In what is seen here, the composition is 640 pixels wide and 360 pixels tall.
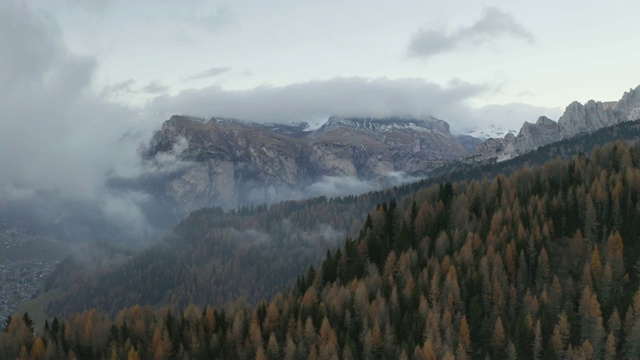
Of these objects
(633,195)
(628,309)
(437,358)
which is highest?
(633,195)

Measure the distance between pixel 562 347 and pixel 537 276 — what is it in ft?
135

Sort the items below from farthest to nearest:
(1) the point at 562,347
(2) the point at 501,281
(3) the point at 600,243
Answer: (3) the point at 600,243 < (2) the point at 501,281 < (1) the point at 562,347

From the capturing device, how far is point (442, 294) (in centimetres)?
16375

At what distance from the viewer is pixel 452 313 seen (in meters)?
156

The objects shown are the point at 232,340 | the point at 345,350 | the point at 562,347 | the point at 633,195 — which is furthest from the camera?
the point at 633,195

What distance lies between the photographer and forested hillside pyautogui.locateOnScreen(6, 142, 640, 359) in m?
135

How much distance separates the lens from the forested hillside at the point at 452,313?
443ft

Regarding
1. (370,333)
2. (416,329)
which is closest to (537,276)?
(416,329)

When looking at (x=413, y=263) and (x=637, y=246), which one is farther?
(x=413, y=263)

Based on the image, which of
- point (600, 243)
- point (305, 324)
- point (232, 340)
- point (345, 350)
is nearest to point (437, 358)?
point (345, 350)

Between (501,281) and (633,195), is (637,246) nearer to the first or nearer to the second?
(633,195)

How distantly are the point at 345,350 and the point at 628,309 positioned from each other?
73688mm

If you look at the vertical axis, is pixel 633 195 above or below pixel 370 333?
above

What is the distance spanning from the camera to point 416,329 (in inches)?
5674
